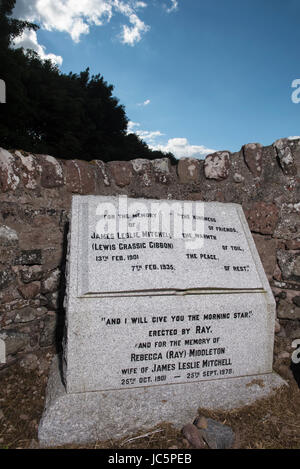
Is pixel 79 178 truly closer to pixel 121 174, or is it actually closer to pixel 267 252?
pixel 121 174

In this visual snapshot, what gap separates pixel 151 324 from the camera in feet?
7.22

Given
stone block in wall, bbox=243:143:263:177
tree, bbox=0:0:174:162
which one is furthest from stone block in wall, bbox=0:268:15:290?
tree, bbox=0:0:174:162

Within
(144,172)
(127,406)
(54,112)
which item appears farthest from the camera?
(54,112)

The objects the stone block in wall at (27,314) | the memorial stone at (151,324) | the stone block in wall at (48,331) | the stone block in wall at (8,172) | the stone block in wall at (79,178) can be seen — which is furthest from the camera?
the stone block in wall at (79,178)

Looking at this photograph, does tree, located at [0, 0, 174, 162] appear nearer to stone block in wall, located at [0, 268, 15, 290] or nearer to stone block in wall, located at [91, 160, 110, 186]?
stone block in wall, located at [91, 160, 110, 186]

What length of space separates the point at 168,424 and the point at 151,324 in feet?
2.08

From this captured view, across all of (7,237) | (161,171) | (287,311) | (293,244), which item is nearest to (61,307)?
(7,237)

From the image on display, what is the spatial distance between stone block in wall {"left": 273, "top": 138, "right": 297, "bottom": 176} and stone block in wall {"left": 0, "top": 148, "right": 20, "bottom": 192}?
2456 millimetres

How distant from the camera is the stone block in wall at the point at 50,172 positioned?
2.90m

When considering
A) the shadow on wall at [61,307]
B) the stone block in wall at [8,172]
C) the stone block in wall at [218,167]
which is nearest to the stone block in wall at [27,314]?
the shadow on wall at [61,307]

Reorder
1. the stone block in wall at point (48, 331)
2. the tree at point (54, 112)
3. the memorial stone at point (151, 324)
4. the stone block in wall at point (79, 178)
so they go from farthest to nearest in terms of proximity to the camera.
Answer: the tree at point (54, 112)
the stone block in wall at point (79, 178)
the stone block in wall at point (48, 331)
the memorial stone at point (151, 324)

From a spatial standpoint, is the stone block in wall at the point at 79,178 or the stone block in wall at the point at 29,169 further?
the stone block in wall at the point at 79,178

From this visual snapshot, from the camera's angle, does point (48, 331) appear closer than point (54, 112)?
Yes

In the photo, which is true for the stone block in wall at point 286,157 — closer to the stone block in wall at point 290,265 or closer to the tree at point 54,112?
the stone block in wall at point 290,265
